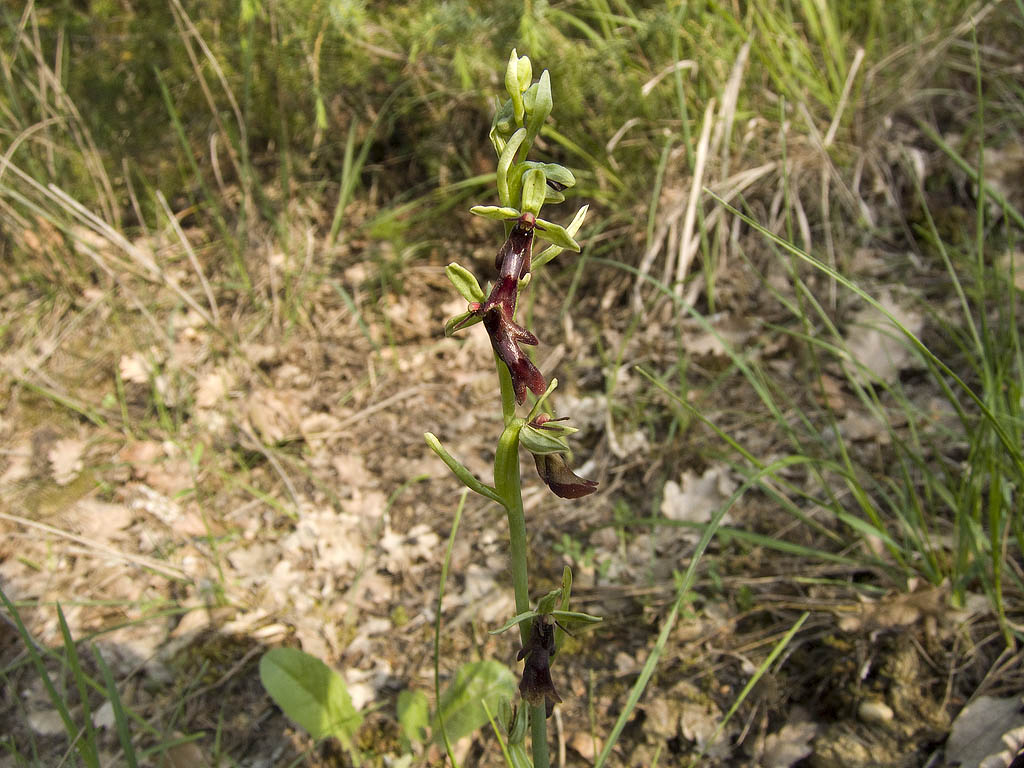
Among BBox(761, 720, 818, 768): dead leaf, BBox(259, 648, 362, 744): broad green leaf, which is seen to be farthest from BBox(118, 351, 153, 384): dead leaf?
BBox(761, 720, 818, 768): dead leaf

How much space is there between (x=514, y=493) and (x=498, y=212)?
1.45 ft

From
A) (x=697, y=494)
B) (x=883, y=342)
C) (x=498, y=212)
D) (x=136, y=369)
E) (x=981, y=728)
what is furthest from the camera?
(x=136, y=369)

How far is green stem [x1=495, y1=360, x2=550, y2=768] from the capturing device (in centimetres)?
116

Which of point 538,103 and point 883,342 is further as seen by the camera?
point 883,342

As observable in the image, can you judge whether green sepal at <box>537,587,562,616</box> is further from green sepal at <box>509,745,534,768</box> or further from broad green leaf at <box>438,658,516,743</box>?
broad green leaf at <box>438,658,516,743</box>

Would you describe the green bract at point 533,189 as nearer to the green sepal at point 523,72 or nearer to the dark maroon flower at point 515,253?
the dark maroon flower at point 515,253

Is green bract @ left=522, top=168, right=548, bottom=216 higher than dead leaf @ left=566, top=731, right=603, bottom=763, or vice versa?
green bract @ left=522, top=168, right=548, bottom=216

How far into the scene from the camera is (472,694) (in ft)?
6.21

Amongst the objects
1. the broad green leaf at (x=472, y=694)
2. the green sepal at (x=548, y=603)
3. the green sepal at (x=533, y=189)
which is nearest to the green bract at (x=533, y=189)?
the green sepal at (x=533, y=189)

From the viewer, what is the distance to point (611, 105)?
10.5 feet

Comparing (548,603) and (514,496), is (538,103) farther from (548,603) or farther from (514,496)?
(548,603)

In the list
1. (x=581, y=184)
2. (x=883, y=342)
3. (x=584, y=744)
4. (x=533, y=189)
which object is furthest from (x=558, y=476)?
(x=581, y=184)

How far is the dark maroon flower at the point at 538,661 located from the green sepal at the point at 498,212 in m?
0.65

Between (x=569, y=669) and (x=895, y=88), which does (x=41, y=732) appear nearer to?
(x=569, y=669)
